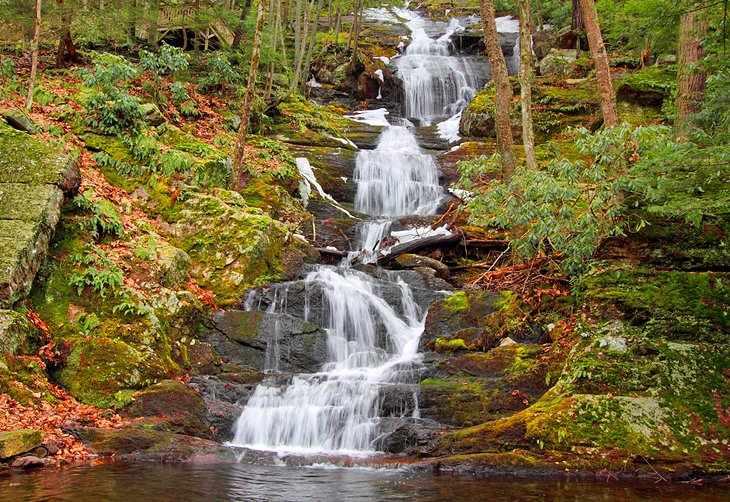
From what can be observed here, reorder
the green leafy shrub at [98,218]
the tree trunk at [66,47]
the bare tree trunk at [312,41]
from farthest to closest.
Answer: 1. the bare tree trunk at [312,41]
2. the tree trunk at [66,47]
3. the green leafy shrub at [98,218]

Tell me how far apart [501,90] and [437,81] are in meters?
16.2

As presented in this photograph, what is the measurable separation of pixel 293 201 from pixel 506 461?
10874 mm

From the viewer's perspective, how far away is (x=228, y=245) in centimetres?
1235

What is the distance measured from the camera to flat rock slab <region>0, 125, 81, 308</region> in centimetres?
799

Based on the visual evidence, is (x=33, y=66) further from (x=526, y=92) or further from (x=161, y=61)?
(x=526, y=92)

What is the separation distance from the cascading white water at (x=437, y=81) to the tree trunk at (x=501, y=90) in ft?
41.7

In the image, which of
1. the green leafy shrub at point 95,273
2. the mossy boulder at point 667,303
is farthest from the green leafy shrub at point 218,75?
the mossy boulder at point 667,303

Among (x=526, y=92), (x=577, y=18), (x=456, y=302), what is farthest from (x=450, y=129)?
(x=456, y=302)

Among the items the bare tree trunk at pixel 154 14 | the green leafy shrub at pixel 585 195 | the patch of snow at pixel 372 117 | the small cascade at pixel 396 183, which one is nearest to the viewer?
the green leafy shrub at pixel 585 195

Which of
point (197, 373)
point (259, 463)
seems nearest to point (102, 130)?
point (197, 373)

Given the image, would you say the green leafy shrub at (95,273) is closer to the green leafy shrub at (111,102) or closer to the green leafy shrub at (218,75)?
the green leafy shrub at (111,102)

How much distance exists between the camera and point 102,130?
1336 cm

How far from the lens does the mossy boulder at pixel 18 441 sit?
583 cm

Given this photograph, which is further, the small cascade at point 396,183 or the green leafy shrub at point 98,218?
the small cascade at point 396,183
